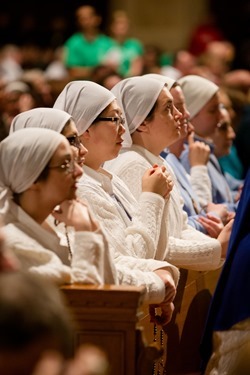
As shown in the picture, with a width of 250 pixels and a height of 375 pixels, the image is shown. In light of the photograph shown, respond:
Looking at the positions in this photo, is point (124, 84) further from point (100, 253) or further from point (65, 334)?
point (65, 334)

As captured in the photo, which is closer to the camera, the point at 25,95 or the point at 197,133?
the point at 197,133

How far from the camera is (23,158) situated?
427cm

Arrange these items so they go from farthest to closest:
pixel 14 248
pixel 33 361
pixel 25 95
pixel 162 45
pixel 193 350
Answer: pixel 162 45, pixel 25 95, pixel 193 350, pixel 14 248, pixel 33 361

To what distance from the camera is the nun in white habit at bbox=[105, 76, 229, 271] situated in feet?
18.9

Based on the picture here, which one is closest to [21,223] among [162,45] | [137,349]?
[137,349]

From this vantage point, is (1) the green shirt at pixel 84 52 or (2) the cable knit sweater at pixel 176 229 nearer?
(2) the cable knit sweater at pixel 176 229

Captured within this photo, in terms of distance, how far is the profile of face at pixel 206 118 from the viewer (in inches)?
303

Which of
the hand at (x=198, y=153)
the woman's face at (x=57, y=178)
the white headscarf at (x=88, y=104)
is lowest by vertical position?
the hand at (x=198, y=153)

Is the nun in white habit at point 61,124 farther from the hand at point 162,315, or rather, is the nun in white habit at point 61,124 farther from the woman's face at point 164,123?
the woman's face at point 164,123

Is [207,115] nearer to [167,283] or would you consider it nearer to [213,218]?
[213,218]

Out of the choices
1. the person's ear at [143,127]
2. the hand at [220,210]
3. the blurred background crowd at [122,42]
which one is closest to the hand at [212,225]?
the hand at [220,210]

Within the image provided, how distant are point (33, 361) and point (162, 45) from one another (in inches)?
695

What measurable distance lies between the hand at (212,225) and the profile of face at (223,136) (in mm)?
1368

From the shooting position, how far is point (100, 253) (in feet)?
14.1
